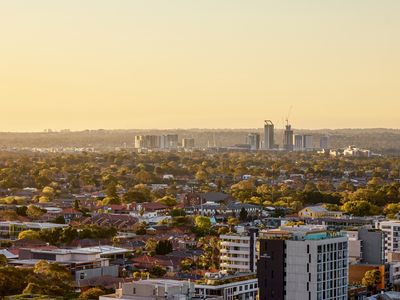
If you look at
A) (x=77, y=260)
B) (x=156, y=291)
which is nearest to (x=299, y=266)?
(x=156, y=291)

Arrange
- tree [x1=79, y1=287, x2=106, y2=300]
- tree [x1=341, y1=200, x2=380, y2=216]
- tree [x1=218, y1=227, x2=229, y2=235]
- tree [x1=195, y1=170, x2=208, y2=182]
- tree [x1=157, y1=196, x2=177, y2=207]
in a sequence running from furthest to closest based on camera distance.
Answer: tree [x1=195, y1=170, x2=208, y2=182] < tree [x1=157, y1=196, x2=177, y2=207] < tree [x1=341, y1=200, x2=380, y2=216] < tree [x1=218, y1=227, x2=229, y2=235] < tree [x1=79, y1=287, x2=106, y2=300]

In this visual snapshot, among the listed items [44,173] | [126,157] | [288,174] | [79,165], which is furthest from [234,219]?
[126,157]

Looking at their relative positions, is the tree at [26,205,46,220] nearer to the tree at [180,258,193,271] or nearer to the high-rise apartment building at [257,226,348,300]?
the tree at [180,258,193,271]

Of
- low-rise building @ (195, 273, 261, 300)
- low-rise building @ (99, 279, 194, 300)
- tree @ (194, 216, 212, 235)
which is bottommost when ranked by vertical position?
tree @ (194, 216, 212, 235)

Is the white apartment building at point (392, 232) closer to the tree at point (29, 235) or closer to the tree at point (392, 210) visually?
the tree at point (392, 210)

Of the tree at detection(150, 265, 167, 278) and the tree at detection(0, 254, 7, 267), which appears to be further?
the tree at detection(0, 254, 7, 267)

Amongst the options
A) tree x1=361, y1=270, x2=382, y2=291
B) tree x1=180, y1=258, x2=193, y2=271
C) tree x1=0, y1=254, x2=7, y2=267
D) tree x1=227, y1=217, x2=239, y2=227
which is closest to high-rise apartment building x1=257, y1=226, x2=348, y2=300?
tree x1=361, y1=270, x2=382, y2=291
